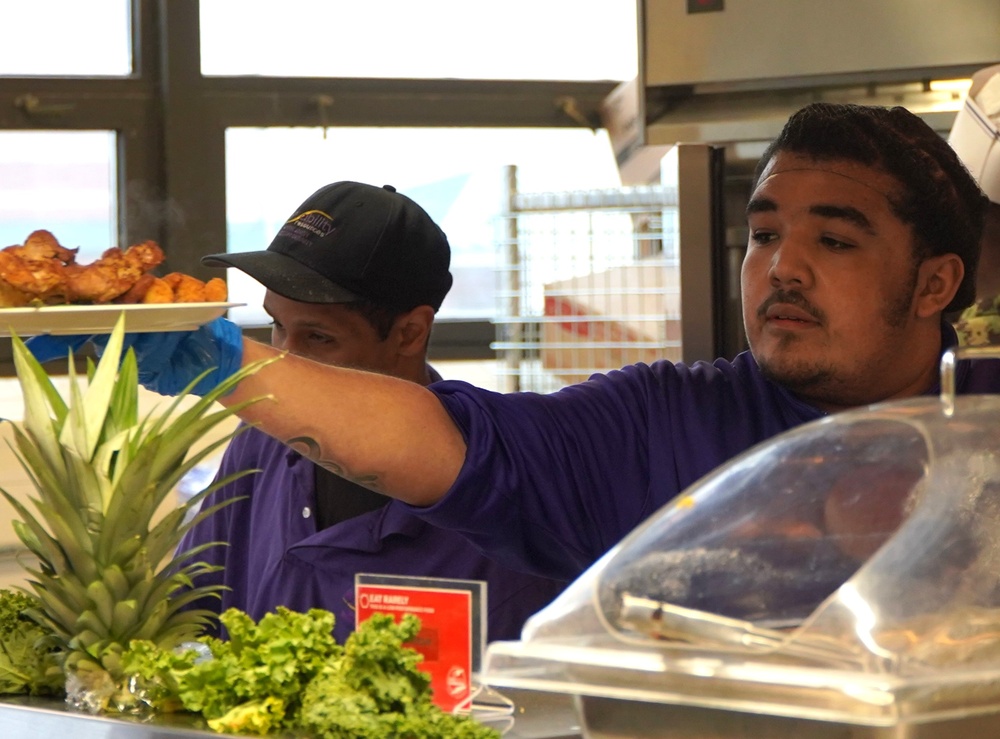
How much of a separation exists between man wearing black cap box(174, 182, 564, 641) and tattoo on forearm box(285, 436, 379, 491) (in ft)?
0.84

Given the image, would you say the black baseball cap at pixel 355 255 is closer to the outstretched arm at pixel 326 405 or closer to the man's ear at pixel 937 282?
the outstretched arm at pixel 326 405

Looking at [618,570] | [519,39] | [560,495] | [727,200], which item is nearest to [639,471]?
[560,495]

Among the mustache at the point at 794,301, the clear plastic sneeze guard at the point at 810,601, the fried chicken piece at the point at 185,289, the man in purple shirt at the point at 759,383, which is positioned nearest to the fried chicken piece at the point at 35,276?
the fried chicken piece at the point at 185,289

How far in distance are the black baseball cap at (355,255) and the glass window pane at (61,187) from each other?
1.42 meters

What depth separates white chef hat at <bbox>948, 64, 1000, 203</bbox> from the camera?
207cm

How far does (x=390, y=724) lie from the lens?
3.60 ft

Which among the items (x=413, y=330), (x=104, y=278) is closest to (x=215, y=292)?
(x=104, y=278)

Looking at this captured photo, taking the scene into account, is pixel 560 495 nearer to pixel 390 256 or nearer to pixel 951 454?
pixel 390 256

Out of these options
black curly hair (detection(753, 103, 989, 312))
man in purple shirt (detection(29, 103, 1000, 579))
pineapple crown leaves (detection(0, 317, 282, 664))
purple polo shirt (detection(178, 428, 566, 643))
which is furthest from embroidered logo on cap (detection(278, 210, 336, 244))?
pineapple crown leaves (detection(0, 317, 282, 664))

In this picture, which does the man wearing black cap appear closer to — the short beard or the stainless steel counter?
the short beard

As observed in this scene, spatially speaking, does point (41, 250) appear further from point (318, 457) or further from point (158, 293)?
point (318, 457)

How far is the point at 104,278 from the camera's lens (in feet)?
4.84

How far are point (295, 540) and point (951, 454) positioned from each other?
1288mm

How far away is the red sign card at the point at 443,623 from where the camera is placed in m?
1.26
